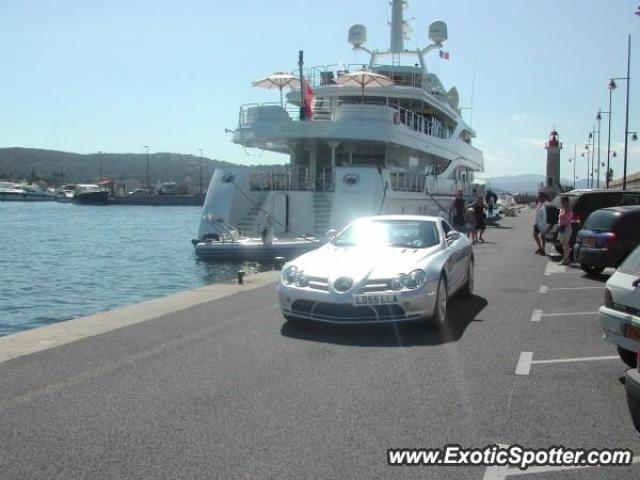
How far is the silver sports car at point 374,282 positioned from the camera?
297 inches

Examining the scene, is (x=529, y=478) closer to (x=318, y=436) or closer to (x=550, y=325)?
(x=318, y=436)

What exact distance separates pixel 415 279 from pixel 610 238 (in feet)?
20.3

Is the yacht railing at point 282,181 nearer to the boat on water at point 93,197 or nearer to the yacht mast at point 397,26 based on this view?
the yacht mast at point 397,26

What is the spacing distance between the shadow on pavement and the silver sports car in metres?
0.18

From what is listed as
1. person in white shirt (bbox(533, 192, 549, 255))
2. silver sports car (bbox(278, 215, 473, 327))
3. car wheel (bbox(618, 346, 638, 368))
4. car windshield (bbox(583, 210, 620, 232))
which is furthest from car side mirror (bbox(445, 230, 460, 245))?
person in white shirt (bbox(533, 192, 549, 255))

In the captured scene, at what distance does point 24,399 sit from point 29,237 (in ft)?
117

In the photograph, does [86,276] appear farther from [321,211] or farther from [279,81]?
[279,81]

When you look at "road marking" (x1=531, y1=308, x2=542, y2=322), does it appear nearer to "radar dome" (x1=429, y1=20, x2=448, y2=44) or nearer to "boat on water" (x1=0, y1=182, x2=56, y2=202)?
"radar dome" (x1=429, y1=20, x2=448, y2=44)

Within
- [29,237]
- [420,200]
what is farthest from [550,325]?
[29,237]

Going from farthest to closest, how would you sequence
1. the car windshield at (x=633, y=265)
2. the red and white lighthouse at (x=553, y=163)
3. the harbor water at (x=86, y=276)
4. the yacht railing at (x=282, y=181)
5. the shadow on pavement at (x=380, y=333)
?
the red and white lighthouse at (x=553, y=163)
the yacht railing at (x=282, y=181)
the harbor water at (x=86, y=276)
the shadow on pavement at (x=380, y=333)
the car windshield at (x=633, y=265)

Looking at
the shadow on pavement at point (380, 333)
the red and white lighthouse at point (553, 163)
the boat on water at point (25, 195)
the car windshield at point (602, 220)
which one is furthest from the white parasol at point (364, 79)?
the boat on water at point (25, 195)

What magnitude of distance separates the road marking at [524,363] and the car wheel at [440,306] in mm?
1336

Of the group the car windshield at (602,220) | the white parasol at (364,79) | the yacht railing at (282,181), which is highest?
the white parasol at (364,79)

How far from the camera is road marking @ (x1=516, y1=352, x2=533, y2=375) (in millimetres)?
5984
